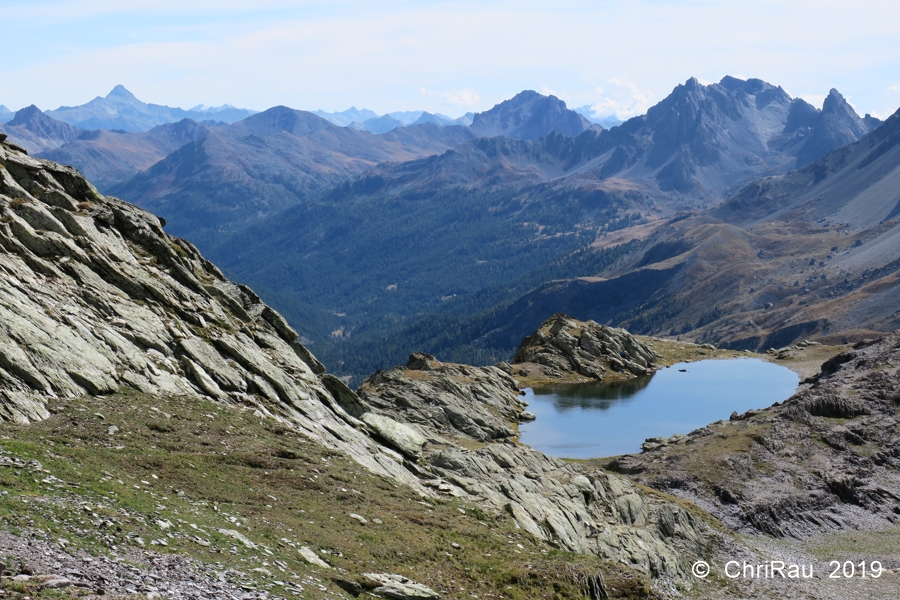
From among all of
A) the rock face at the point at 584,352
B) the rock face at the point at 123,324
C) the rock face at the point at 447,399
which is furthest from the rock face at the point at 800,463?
the rock face at the point at 584,352

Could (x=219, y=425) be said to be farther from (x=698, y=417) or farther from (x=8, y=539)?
(x=698, y=417)

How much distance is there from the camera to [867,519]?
244ft

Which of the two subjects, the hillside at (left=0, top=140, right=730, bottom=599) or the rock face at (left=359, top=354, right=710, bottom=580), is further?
the rock face at (left=359, top=354, right=710, bottom=580)

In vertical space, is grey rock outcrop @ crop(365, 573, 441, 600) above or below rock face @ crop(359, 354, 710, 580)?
above

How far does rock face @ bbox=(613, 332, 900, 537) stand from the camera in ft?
246

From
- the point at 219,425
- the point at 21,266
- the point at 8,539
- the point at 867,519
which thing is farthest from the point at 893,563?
the point at 21,266

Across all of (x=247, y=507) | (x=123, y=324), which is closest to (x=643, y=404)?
(x=123, y=324)

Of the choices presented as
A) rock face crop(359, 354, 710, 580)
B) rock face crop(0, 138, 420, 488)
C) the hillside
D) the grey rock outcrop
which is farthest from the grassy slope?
rock face crop(359, 354, 710, 580)

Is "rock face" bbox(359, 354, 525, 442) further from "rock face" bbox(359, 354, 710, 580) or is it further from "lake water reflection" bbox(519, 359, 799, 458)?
"rock face" bbox(359, 354, 710, 580)

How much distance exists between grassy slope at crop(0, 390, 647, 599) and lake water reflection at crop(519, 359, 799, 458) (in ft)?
202

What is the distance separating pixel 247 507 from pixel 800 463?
67.4m

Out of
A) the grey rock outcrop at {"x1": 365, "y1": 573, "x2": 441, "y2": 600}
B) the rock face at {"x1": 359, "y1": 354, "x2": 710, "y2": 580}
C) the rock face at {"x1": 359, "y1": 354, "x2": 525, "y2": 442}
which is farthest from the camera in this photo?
the rock face at {"x1": 359, "y1": 354, "x2": 525, "y2": 442}

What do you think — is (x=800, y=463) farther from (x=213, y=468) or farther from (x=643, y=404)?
(x=213, y=468)

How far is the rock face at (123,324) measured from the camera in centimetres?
4647
